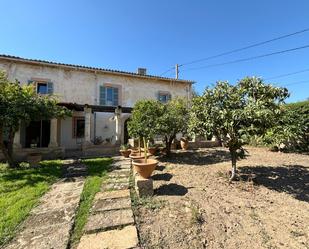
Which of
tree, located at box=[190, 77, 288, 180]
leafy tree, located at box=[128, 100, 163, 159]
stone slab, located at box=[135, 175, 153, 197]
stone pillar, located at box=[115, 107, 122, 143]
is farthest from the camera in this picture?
stone pillar, located at box=[115, 107, 122, 143]

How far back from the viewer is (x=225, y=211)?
4.55m

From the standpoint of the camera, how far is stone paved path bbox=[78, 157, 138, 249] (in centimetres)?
342

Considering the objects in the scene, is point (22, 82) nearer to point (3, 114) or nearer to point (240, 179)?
point (3, 114)

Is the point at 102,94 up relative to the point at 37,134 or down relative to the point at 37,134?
up

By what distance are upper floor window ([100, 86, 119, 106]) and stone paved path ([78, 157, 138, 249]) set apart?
34.9 feet

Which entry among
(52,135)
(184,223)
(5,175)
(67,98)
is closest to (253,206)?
(184,223)

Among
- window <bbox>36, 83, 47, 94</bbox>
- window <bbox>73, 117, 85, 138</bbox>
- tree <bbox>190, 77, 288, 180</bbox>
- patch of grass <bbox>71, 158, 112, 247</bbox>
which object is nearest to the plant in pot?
patch of grass <bbox>71, 158, 112, 247</bbox>

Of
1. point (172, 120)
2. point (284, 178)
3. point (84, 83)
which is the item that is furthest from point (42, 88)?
point (284, 178)

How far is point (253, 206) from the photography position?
484 cm

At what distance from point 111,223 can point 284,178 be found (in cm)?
594

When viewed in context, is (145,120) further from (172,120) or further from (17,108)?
(17,108)

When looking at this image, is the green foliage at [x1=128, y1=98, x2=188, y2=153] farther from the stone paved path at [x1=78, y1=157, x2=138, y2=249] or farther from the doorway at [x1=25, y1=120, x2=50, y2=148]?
the doorway at [x1=25, y1=120, x2=50, y2=148]

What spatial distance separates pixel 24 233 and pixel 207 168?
643cm

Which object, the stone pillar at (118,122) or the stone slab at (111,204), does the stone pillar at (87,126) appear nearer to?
the stone pillar at (118,122)
